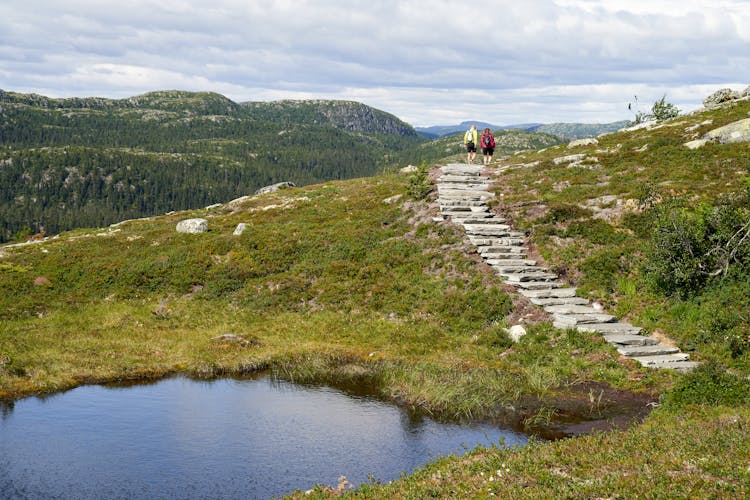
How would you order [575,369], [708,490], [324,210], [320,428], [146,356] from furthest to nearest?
[324,210] → [146,356] → [575,369] → [320,428] → [708,490]

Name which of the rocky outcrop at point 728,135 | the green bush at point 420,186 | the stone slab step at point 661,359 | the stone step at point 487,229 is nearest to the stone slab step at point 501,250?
the stone step at point 487,229

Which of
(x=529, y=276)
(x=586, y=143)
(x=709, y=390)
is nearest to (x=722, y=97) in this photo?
(x=586, y=143)

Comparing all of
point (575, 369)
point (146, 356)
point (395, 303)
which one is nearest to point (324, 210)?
point (395, 303)

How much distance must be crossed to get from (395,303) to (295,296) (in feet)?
22.4

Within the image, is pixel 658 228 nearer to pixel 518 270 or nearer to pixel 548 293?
pixel 548 293

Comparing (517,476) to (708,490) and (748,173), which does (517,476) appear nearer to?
(708,490)

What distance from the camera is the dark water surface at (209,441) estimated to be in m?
15.2

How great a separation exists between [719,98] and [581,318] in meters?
52.9

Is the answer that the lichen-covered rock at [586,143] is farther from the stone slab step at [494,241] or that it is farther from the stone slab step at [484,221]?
the stone slab step at [494,241]

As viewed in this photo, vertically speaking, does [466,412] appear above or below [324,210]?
below

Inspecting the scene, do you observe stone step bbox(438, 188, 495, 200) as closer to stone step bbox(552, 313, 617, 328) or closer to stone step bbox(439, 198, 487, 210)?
stone step bbox(439, 198, 487, 210)

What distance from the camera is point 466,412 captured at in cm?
2023

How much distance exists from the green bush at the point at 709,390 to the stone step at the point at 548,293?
10.4 m

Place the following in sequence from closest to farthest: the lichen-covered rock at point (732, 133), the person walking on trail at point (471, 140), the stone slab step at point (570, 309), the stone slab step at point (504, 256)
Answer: the stone slab step at point (570, 309) → the stone slab step at point (504, 256) → the lichen-covered rock at point (732, 133) → the person walking on trail at point (471, 140)
